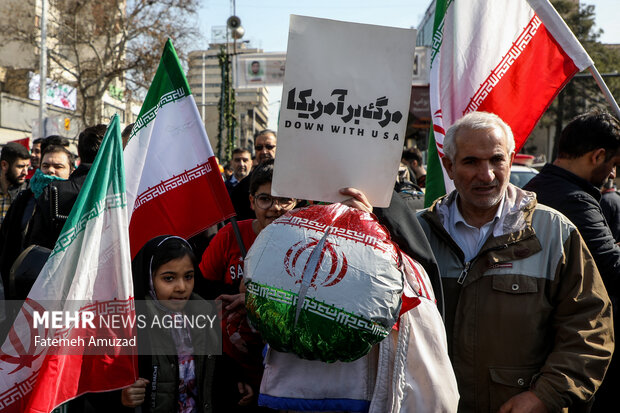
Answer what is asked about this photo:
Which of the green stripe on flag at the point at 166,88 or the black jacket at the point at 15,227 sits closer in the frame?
the green stripe on flag at the point at 166,88

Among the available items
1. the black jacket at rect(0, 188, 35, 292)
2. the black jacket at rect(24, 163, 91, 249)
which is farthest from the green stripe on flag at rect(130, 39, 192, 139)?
the black jacket at rect(0, 188, 35, 292)

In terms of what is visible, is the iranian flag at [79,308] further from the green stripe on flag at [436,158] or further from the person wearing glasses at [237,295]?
the green stripe on flag at [436,158]

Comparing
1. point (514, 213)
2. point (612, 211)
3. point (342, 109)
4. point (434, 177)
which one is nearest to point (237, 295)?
point (342, 109)

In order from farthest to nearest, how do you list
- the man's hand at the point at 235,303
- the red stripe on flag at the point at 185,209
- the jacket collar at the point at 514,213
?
1. the red stripe on flag at the point at 185,209
2. the man's hand at the point at 235,303
3. the jacket collar at the point at 514,213

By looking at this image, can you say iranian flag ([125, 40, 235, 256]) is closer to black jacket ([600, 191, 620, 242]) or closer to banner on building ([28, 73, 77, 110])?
black jacket ([600, 191, 620, 242])

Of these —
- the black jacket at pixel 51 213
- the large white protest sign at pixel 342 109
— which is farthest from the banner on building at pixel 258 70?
the large white protest sign at pixel 342 109

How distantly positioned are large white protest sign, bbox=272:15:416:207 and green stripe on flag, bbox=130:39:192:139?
4.32ft

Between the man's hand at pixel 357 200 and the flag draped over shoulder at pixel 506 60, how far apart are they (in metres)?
1.14

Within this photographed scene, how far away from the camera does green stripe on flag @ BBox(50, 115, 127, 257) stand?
8.78 ft

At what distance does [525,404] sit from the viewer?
2.22 m

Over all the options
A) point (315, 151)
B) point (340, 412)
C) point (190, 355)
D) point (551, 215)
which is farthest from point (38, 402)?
point (551, 215)

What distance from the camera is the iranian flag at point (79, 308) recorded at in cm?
255

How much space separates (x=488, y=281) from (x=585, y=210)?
81cm

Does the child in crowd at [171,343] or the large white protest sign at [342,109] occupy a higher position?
the large white protest sign at [342,109]
